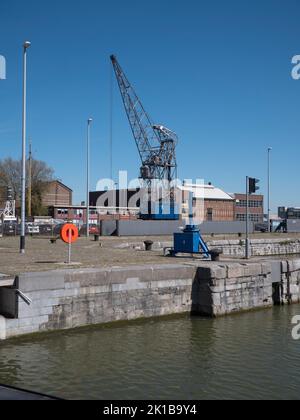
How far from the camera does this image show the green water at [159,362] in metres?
8.59

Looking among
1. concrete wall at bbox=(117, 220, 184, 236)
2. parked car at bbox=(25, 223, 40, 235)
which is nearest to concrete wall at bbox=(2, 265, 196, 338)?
concrete wall at bbox=(117, 220, 184, 236)

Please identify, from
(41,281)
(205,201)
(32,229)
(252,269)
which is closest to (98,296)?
(41,281)

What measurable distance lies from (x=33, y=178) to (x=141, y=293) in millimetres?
66306

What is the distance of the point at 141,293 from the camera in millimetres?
14125

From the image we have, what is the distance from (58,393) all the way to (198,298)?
7754mm

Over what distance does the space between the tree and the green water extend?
63.4m

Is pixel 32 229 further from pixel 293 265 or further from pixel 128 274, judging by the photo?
pixel 128 274

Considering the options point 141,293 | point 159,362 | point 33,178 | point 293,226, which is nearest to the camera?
point 159,362

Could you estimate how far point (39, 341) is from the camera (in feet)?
37.4

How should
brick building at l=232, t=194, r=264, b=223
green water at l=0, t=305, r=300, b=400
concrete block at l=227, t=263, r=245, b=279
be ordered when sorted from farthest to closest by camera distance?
brick building at l=232, t=194, r=264, b=223 < concrete block at l=227, t=263, r=245, b=279 < green water at l=0, t=305, r=300, b=400

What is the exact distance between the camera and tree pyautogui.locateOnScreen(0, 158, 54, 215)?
73625mm

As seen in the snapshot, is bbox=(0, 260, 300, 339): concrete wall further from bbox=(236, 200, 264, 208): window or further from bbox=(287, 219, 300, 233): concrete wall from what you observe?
bbox=(236, 200, 264, 208): window

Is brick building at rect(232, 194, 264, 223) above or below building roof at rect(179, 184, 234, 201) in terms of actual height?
below
